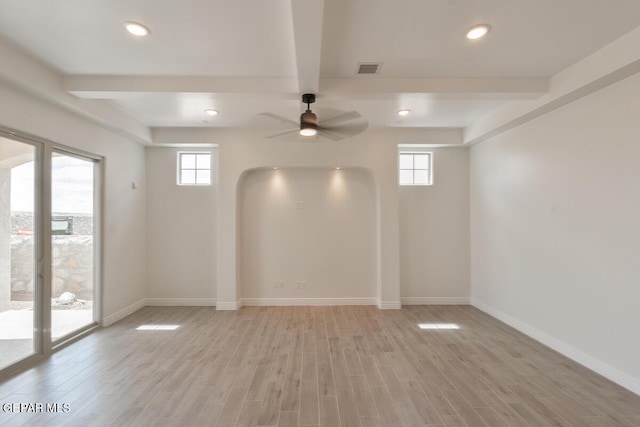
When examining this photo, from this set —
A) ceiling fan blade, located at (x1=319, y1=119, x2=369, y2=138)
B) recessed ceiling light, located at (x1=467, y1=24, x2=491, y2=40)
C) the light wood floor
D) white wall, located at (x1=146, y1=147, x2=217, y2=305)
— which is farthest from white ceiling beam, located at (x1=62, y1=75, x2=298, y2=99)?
the light wood floor

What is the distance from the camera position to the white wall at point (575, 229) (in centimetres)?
274

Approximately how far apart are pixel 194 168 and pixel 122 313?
2.60 m

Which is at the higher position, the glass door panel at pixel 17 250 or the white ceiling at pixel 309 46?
the white ceiling at pixel 309 46

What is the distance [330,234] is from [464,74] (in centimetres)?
319

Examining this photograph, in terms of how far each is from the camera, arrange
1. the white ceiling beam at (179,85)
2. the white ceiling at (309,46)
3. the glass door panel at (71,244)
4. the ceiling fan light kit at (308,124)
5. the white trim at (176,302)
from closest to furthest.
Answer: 1. the white ceiling at (309,46)
2. the ceiling fan light kit at (308,124)
3. the white ceiling beam at (179,85)
4. the glass door panel at (71,244)
5. the white trim at (176,302)

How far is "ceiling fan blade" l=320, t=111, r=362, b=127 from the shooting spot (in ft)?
8.04

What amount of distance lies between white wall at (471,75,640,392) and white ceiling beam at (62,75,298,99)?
3052mm

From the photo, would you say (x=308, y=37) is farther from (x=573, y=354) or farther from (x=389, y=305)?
(x=389, y=305)

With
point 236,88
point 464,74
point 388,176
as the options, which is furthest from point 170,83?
point 388,176

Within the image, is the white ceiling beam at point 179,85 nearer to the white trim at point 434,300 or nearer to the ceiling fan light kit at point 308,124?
the ceiling fan light kit at point 308,124

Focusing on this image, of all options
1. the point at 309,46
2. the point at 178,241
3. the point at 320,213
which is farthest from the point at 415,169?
the point at 178,241

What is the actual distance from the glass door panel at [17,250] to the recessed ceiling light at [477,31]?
4.31 m

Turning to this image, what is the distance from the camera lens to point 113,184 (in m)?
4.51

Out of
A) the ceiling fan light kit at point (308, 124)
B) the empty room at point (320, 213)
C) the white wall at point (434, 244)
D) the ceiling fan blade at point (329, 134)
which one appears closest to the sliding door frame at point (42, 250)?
the empty room at point (320, 213)
